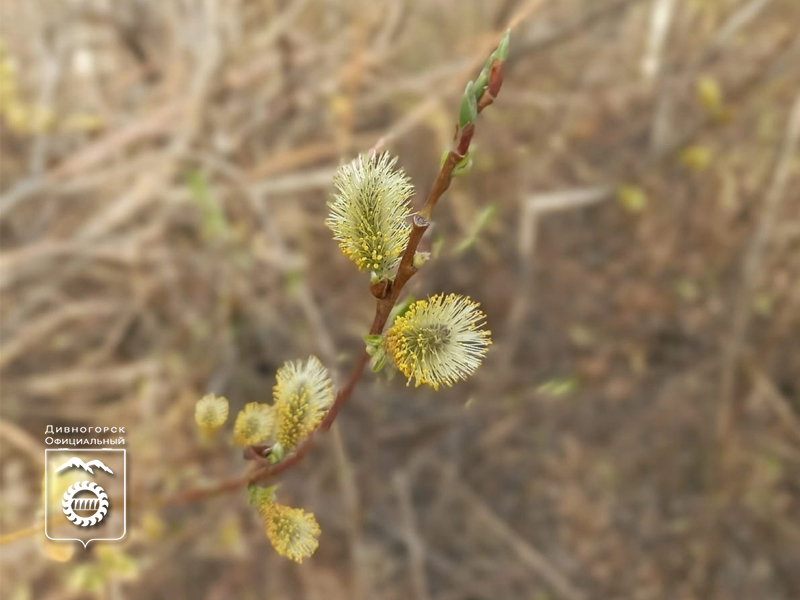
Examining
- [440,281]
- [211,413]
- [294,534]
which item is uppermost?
[440,281]

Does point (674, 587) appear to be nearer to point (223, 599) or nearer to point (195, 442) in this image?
point (223, 599)

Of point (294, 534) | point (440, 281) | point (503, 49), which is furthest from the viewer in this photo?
point (440, 281)

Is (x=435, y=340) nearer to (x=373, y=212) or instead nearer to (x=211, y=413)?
(x=373, y=212)

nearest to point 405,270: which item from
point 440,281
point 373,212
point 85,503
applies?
point 373,212

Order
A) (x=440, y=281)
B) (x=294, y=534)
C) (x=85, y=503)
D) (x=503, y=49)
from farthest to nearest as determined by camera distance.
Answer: (x=440, y=281), (x=85, y=503), (x=294, y=534), (x=503, y=49)

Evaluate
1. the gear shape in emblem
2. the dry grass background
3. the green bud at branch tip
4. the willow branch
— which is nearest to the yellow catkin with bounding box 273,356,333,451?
the willow branch

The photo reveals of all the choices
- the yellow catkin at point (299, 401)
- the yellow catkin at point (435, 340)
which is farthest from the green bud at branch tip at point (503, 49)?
the yellow catkin at point (299, 401)

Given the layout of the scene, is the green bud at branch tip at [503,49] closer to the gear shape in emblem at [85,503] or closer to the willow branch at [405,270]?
the willow branch at [405,270]

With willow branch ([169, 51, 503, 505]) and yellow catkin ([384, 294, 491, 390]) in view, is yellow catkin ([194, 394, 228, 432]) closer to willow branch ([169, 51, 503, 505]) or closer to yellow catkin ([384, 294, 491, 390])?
willow branch ([169, 51, 503, 505])
